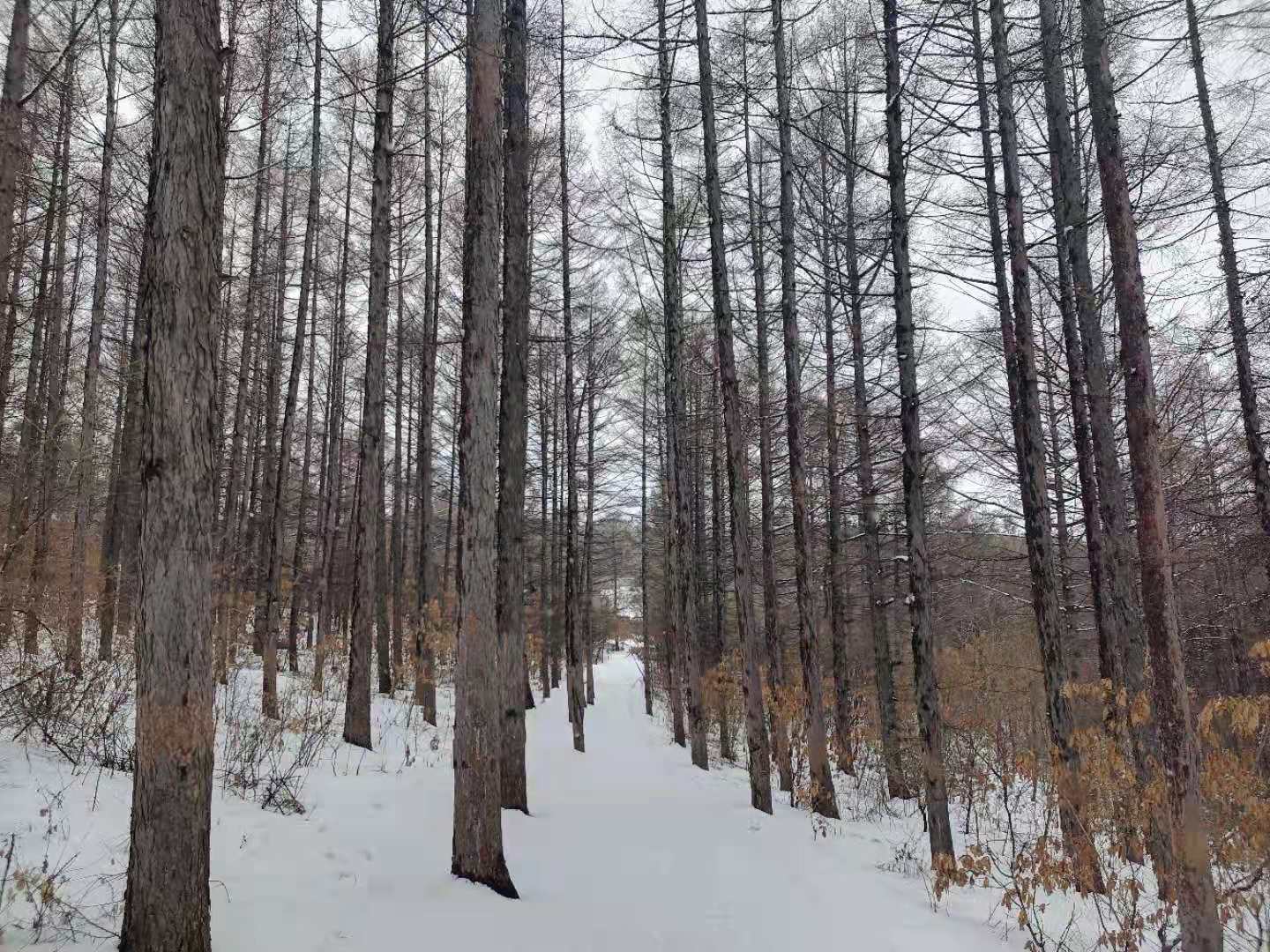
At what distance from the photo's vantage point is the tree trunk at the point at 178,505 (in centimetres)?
258

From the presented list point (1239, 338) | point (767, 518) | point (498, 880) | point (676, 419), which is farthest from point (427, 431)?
point (1239, 338)

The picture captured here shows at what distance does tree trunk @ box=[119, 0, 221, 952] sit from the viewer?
2584mm

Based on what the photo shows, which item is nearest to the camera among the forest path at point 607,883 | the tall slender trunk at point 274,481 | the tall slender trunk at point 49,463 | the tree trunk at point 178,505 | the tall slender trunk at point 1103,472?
Answer: the tree trunk at point 178,505

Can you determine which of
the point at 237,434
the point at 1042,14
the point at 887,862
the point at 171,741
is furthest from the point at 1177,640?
the point at 237,434

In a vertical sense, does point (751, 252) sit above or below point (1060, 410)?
above

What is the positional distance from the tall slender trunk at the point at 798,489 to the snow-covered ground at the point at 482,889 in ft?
3.71

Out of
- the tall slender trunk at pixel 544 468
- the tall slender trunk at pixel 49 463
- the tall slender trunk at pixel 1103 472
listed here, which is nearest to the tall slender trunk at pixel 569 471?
the tall slender trunk at pixel 544 468

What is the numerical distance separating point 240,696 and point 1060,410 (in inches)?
520

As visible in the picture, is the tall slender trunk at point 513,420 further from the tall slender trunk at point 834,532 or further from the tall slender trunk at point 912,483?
the tall slender trunk at point 834,532

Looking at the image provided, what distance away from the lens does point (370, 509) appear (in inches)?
335

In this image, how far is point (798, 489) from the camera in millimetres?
8539

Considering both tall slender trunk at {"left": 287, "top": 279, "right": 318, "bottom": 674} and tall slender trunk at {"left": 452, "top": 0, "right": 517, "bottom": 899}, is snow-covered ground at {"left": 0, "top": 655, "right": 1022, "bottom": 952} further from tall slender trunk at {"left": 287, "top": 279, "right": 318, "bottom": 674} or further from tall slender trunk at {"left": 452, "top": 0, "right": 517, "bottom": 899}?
tall slender trunk at {"left": 287, "top": 279, "right": 318, "bottom": 674}

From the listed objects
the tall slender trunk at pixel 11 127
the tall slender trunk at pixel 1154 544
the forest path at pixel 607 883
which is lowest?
the forest path at pixel 607 883

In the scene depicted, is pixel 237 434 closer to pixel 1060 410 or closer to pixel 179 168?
pixel 179 168
